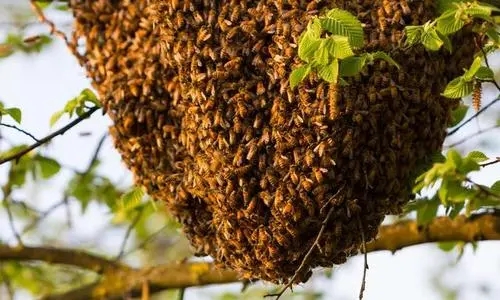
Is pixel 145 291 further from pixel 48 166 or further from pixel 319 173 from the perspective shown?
pixel 319 173

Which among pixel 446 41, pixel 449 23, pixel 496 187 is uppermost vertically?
pixel 449 23

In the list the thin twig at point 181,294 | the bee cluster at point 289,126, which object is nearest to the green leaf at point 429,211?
the bee cluster at point 289,126

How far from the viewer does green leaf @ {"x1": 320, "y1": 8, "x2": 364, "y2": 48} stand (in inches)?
130

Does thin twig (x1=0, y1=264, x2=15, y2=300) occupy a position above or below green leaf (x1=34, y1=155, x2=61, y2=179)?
below

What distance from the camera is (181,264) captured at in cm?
565

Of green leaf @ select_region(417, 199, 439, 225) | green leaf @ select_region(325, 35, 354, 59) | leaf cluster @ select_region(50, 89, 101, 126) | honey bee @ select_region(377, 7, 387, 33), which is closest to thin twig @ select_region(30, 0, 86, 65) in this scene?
leaf cluster @ select_region(50, 89, 101, 126)

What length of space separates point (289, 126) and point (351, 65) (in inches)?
15.3

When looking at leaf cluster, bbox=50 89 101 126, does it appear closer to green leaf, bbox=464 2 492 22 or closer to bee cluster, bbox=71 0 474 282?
bee cluster, bbox=71 0 474 282

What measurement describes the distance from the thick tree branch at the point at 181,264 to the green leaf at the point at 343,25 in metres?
1.66

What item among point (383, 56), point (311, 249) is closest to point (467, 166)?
point (383, 56)

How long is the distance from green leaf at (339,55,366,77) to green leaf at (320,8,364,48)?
6 centimetres

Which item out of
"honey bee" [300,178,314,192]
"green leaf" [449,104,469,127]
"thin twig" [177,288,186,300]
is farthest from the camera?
"thin twig" [177,288,186,300]

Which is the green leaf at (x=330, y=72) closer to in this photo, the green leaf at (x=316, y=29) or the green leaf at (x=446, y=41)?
the green leaf at (x=316, y=29)

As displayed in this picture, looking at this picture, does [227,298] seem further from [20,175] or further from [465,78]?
[465,78]
